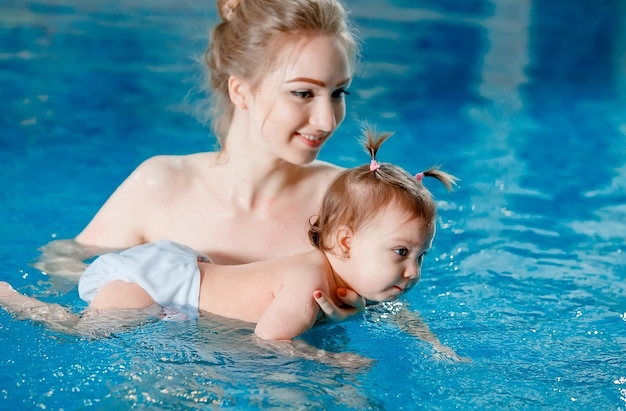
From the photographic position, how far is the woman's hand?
9.40 ft

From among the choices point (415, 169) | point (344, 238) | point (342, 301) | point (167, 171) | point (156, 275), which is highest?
point (415, 169)

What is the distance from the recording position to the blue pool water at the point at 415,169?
9.02ft

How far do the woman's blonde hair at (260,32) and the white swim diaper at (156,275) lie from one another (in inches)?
27.0

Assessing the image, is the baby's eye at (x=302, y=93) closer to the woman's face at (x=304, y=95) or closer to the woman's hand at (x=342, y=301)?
the woman's face at (x=304, y=95)

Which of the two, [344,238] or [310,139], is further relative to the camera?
[310,139]

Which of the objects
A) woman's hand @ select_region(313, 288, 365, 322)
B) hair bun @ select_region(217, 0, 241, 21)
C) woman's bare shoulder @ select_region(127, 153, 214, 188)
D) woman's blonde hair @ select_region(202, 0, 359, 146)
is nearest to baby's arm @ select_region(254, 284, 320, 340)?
woman's hand @ select_region(313, 288, 365, 322)

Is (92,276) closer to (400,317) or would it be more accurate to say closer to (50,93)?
(400,317)

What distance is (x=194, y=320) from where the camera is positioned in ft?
10.1

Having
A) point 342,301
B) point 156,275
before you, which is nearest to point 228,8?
point 156,275

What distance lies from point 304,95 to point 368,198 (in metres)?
0.53

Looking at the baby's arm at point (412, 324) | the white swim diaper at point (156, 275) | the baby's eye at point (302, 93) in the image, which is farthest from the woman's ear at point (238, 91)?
the baby's arm at point (412, 324)

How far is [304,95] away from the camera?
10.7 ft

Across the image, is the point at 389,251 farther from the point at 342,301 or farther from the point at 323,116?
the point at 323,116

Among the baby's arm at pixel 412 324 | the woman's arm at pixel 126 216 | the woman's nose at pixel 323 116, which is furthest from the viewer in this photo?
the woman's arm at pixel 126 216
